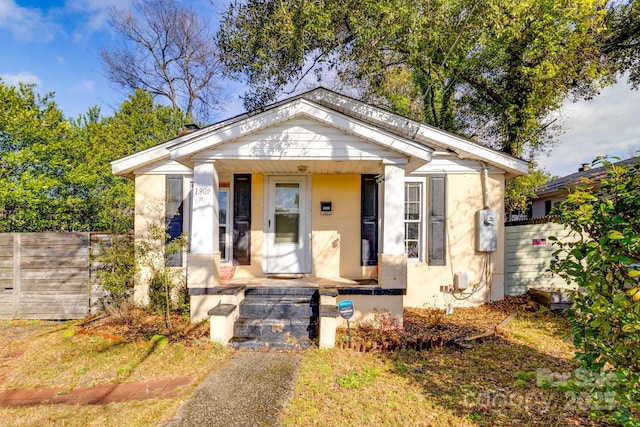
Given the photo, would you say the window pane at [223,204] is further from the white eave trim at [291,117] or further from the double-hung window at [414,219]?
the double-hung window at [414,219]

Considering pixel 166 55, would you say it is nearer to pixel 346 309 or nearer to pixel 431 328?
pixel 346 309

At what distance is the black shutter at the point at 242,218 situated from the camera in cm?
700

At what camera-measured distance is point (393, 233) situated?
547 cm

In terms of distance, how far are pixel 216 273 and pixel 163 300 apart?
49.3 inches

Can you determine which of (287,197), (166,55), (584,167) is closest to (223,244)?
(287,197)

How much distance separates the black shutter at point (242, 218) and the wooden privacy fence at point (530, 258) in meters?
6.03

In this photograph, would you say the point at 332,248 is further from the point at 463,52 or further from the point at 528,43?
the point at 528,43

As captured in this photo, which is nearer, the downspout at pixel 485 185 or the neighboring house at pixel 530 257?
the downspout at pixel 485 185

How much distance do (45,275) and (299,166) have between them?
539 cm

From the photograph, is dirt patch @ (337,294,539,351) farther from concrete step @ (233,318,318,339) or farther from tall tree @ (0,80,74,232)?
tall tree @ (0,80,74,232)

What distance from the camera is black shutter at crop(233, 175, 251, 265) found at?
23.0 ft

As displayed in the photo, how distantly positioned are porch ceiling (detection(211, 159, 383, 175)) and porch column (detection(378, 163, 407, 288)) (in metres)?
0.41

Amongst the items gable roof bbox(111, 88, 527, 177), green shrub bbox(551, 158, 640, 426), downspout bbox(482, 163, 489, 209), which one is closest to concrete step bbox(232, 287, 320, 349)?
gable roof bbox(111, 88, 527, 177)

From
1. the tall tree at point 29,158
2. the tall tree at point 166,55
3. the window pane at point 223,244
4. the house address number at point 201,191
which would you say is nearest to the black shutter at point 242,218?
the window pane at point 223,244
